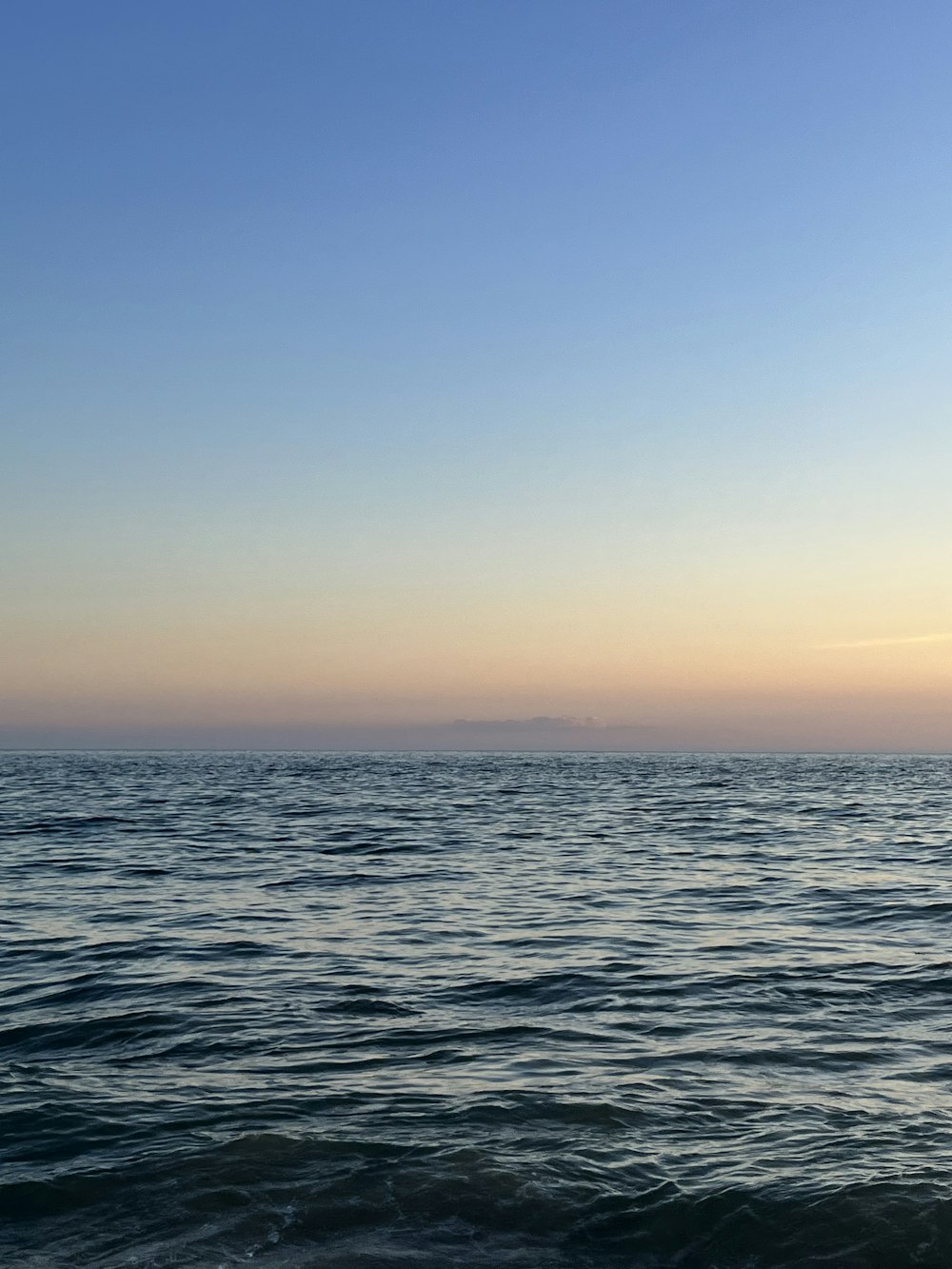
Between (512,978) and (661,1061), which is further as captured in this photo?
(512,978)

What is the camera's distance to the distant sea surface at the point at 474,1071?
286 inches

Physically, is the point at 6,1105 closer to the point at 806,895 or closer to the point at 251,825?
the point at 806,895

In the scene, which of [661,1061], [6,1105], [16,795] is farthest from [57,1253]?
[16,795]

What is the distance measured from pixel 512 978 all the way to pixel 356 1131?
19.4 feet

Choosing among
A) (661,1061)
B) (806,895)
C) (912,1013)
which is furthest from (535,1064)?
(806,895)

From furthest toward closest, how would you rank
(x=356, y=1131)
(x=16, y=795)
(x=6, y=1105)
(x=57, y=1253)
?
(x=16, y=795)
(x=6, y=1105)
(x=356, y=1131)
(x=57, y=1253)

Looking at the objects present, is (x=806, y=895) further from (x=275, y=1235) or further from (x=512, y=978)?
(x=275, y=1235)

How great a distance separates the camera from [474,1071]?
34.8ft

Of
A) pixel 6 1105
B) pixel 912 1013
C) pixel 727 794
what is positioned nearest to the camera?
pixel 6 1105

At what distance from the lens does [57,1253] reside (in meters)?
6.86

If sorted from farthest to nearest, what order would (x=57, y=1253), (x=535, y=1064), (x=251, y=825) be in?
(x=251, y=825) → (x=535, y=1064) → (x=57, y=1253)

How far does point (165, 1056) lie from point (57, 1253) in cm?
436

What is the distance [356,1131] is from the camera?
8938 millimetres

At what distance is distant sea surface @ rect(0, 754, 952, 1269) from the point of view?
23.9ft
